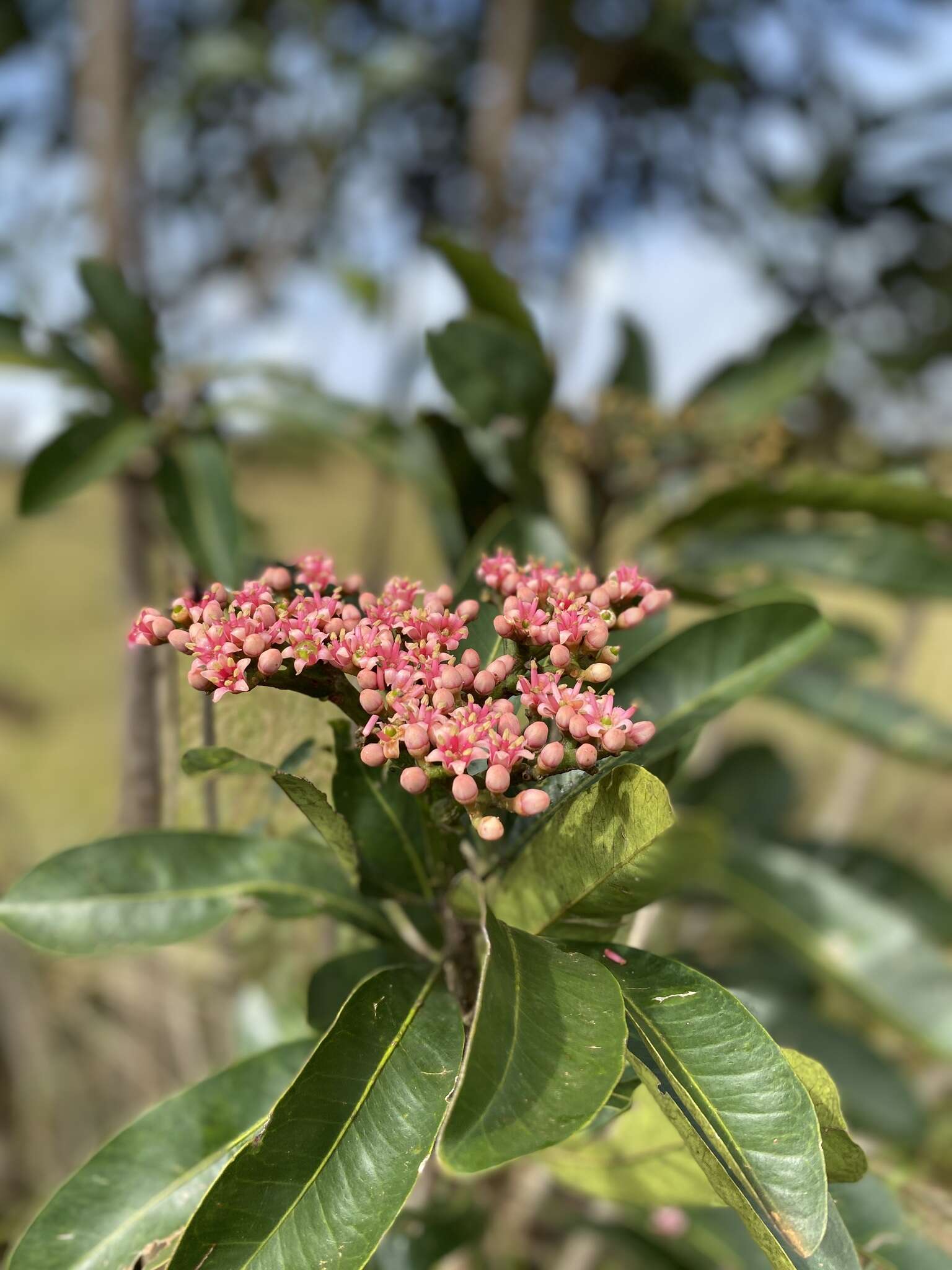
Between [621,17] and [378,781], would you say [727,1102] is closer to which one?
[378,781]

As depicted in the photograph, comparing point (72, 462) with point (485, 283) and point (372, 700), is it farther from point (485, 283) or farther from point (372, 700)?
point (372, 700)

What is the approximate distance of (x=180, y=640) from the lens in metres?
0.42

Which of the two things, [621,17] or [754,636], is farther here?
[621,17]

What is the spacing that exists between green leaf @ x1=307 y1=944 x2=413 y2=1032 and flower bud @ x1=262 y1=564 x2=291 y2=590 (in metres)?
0.24

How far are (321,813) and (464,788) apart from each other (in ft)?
0.28

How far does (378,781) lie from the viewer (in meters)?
0.52

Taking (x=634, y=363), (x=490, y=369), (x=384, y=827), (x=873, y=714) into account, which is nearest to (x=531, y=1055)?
(x=384, y=827)

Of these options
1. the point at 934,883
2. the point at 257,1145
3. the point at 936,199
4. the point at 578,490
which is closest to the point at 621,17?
the point at 936,199

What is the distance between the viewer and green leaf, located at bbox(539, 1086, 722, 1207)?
58 centimetres

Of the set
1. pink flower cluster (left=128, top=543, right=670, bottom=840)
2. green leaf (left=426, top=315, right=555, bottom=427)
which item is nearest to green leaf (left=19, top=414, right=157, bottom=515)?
green leaf (left=426, top=315, right=555, bottom=427)

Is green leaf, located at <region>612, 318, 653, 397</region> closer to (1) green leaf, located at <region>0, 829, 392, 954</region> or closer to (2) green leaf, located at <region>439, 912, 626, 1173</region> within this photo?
(1) green leaf, located at <region>0, 829, 392, 954</region>

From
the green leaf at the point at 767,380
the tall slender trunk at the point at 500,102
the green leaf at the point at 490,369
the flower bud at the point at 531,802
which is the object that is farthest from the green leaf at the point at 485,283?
the tall slender trunk at the point at 500,102

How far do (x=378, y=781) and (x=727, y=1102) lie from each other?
24 centimetres

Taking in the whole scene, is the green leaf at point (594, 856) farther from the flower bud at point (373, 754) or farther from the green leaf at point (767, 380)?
the green leaf at point (767, 380)
